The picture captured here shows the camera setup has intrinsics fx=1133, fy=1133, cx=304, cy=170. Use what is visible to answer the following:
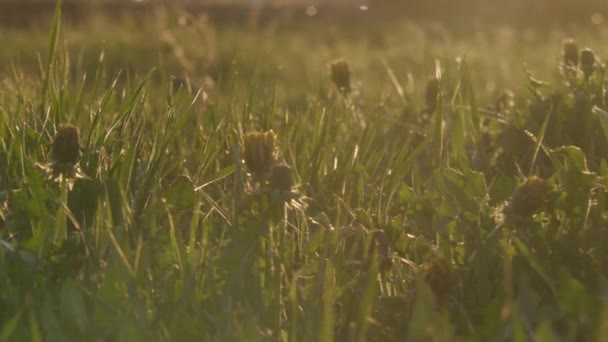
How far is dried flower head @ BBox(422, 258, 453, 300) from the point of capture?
6.52 feet

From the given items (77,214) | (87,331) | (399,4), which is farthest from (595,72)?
(399,4)

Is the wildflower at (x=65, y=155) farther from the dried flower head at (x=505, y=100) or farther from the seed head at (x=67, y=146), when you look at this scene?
the dried flower head at (x=505, y=100)

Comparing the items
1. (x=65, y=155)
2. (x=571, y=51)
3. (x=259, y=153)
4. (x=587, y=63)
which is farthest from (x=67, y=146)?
(x=571, y=51)

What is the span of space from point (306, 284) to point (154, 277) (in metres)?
0.29

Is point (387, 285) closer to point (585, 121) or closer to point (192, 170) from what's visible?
point (192, 170)

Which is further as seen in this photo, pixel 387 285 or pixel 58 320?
pixel 387 285

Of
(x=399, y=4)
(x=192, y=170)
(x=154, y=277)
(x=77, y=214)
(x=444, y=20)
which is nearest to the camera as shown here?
(x=154, y=277)

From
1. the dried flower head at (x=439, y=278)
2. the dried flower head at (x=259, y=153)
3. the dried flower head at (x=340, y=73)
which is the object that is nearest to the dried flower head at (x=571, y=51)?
the dried flower head at (x=340, y=73)

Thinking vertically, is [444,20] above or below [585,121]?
below

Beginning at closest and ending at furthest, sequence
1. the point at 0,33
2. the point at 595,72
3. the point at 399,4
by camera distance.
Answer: the point at 595,72 → the point at 0,33 → the point at 399,4

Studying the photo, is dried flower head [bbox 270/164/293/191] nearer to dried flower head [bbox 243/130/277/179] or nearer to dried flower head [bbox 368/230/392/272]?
dried flower head [bbox 243/130/277/179]

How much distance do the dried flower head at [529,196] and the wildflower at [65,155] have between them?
0.85m

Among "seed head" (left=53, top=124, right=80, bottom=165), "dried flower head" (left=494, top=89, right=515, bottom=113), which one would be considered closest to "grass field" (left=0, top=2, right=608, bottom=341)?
"seed head" (left=53, top=124, right=80, bottom=165)

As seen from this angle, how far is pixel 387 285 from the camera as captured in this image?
2.27m
